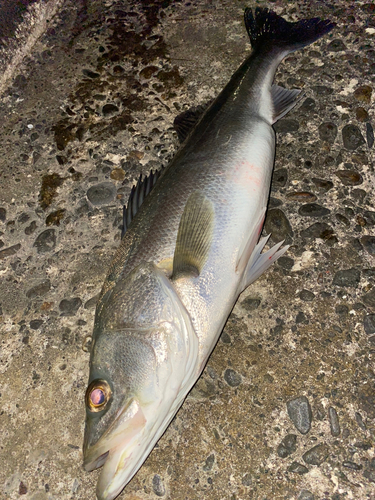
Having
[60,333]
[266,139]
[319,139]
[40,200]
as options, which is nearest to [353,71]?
[319,139]

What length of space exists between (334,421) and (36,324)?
78.6 inches

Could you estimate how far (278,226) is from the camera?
9.74ft

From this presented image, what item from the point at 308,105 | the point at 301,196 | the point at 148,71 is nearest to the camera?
the point at 301,196

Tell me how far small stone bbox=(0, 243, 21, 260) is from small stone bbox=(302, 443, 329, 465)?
8.04ft

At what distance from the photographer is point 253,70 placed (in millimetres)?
3393

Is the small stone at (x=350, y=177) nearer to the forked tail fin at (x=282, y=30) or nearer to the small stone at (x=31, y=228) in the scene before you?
the forked tail fin at (x=282, y=30)

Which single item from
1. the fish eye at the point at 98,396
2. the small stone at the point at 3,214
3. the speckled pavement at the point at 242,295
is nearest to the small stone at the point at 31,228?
the speckled pavement at the point at 242,295

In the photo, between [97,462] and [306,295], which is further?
[306,295]

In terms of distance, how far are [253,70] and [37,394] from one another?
2945mm

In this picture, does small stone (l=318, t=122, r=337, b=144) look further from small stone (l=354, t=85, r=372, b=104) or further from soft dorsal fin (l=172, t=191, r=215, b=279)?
soft dorsal fin (l=172, t=191, r=215, b=279)

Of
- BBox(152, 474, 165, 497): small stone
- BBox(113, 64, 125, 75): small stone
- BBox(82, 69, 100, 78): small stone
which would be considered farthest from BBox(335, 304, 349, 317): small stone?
BBox(82, 69, 100, 78): small stone

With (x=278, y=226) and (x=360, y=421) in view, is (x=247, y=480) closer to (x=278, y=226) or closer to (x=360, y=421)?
(x=360, y=421)

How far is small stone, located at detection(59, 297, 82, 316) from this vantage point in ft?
9.35

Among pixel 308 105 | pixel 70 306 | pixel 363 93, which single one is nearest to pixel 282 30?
pixel 308 105
